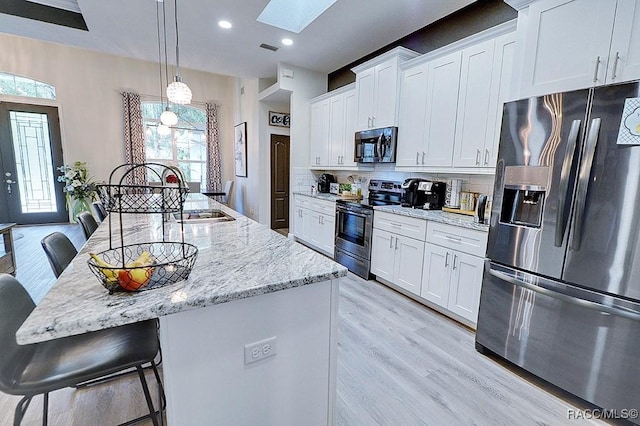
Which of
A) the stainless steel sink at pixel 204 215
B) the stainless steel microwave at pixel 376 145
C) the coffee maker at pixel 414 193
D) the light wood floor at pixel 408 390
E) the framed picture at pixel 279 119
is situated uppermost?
the framed picture at pixel 279 119

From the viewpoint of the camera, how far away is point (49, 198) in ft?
20.1

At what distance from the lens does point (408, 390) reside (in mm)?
1800

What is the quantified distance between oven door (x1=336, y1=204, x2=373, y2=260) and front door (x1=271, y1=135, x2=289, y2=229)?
251 cm

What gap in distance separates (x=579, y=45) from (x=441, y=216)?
1.45 m

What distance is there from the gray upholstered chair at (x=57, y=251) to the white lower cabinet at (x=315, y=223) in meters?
2.91

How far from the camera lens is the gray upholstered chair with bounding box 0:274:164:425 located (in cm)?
97

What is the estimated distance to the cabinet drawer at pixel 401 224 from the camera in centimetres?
277

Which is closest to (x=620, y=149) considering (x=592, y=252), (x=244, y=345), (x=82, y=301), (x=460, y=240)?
(x=592, y=252)

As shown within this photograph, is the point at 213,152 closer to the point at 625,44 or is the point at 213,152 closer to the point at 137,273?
the point at 137,273

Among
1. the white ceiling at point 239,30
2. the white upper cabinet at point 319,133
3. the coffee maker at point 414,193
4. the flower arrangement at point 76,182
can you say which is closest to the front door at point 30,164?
the flower arrangement at point 76,182

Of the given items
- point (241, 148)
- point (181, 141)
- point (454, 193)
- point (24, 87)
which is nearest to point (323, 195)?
point (454, 193)

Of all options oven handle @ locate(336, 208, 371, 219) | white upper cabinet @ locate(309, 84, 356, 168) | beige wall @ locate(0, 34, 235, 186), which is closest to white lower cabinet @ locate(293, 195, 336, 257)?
oven handle @ locate(336, 208, 371, 219)

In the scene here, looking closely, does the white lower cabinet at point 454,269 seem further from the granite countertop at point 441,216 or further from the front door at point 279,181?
the front door at point 279,181

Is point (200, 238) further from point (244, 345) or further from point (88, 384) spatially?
point (88, 384)
